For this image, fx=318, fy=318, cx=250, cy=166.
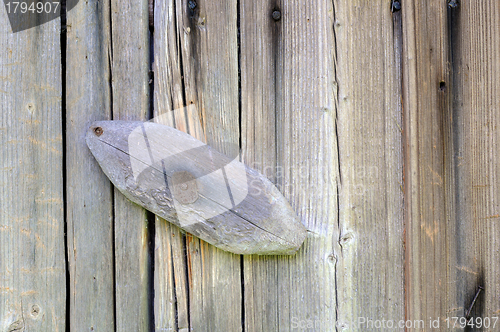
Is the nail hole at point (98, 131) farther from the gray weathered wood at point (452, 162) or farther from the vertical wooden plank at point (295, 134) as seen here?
the gray weathered wood at point (452, 162)

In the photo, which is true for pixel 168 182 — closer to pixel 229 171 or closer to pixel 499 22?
pixel 229 171

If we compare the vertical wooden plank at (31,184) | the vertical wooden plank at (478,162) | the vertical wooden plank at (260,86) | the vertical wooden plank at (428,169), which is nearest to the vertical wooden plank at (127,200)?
the vertical wooden plank at (31,184)

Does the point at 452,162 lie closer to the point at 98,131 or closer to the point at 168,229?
the point at 168,229

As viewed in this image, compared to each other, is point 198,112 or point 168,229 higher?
point 198,112

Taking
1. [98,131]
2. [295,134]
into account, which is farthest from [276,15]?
[98,131]

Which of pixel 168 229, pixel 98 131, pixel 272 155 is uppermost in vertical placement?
pixel 98 131

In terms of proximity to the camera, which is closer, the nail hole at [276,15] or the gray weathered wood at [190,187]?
the gray weathered wood at [190,187]

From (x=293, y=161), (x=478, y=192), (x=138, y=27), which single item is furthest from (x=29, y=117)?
(x=478, y=192)

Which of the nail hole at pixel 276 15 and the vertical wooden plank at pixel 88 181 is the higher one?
the nail hole at pixel 276 15
